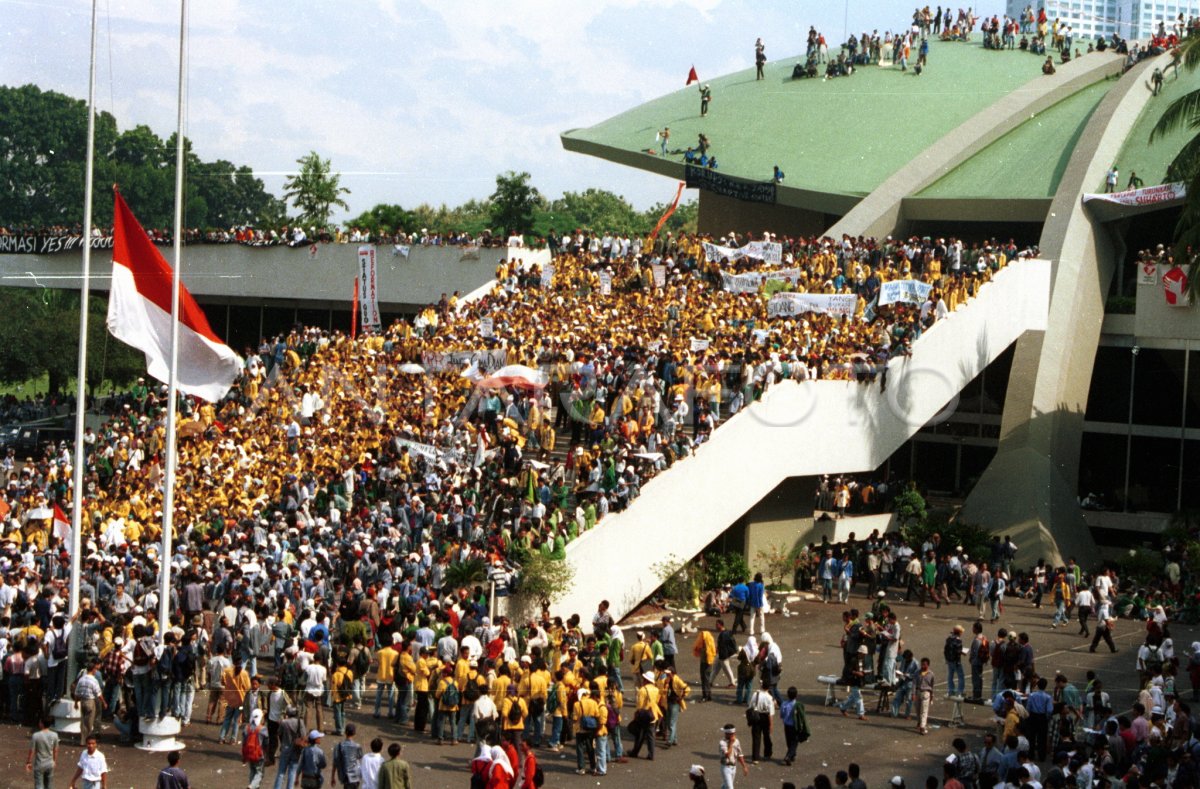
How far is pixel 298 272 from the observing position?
43.2 m

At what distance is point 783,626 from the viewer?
83.5ft

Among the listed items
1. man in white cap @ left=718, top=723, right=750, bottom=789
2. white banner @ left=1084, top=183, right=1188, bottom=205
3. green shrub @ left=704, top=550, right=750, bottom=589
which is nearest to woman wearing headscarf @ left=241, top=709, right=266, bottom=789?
man in white cap @ left=718, top=723, right=750, bottom=789

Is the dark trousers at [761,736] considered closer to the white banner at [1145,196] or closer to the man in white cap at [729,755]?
the man in white cap at [729,755]

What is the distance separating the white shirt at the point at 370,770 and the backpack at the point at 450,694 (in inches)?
123

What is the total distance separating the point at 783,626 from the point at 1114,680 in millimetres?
5184

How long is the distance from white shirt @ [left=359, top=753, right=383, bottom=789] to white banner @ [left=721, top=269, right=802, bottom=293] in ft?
63.9

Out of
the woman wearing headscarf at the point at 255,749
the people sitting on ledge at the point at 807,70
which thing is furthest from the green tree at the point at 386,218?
the woman wearing headscarf at the point at 255,749

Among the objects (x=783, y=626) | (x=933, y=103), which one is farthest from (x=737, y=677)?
(x=933, y=103)

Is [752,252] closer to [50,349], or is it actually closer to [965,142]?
[965,142]

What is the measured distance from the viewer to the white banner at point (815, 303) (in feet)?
104

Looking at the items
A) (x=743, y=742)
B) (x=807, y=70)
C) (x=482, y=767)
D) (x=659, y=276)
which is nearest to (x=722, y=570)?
(x=743, y=742)

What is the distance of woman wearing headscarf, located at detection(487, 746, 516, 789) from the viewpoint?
50.8ft

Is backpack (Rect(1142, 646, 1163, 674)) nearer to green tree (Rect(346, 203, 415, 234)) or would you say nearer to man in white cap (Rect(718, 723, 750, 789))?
man in white cap (Rect(718, 723, 750, 789))

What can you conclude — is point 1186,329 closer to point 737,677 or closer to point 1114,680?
point 1114,680
